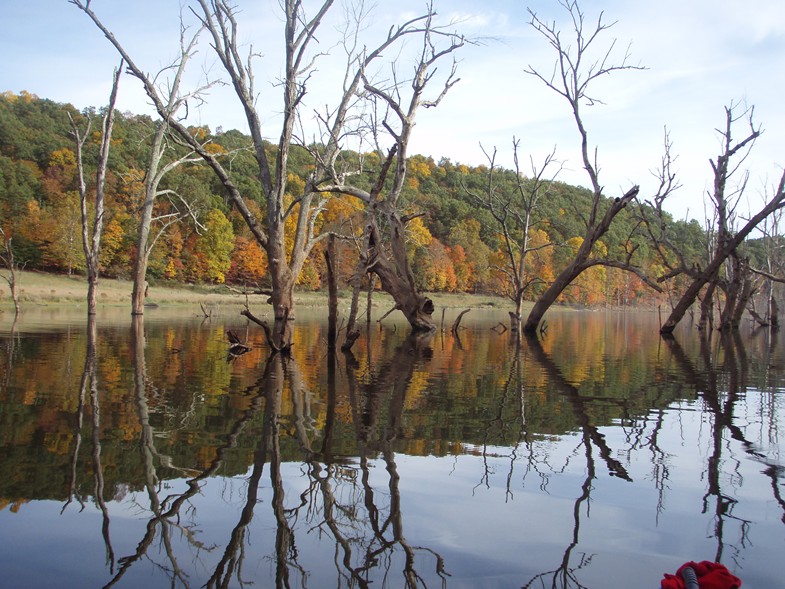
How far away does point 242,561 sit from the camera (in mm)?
3324

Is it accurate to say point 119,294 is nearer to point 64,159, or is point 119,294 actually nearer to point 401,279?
point 64,159

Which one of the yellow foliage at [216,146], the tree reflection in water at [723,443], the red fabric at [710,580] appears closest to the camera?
the red fabric at [710,580]

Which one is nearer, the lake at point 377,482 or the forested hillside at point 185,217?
the lake at point 377,482

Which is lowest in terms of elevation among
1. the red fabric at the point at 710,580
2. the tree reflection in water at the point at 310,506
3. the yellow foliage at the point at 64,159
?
the tree reflection in water at the point at 310,506

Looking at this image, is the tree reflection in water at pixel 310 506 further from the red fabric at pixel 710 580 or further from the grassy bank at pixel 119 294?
the grassy bank at pixel 119 294

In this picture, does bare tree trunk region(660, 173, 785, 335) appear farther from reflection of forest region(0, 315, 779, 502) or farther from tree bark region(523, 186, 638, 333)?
reflection of forest region(0, 315, 779, 502)

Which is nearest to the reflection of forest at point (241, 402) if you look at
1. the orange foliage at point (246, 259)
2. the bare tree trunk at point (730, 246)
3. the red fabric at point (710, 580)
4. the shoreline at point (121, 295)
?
the red fabric at point (710, 580)

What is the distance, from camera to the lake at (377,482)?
10.9 feet

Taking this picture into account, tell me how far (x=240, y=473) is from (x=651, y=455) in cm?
351

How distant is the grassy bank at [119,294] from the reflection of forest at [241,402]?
1037 inches

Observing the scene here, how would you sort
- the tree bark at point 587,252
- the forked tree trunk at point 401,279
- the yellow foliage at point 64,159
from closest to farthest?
the forked tree trunk at point 401,279 → the tree bark at point 587,252 → the yellow foliage at point 64,159

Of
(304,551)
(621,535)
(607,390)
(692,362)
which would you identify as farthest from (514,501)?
(692,362)

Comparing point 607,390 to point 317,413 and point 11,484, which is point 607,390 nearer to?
point 317,413

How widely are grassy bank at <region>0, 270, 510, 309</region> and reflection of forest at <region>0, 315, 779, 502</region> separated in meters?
26.3
